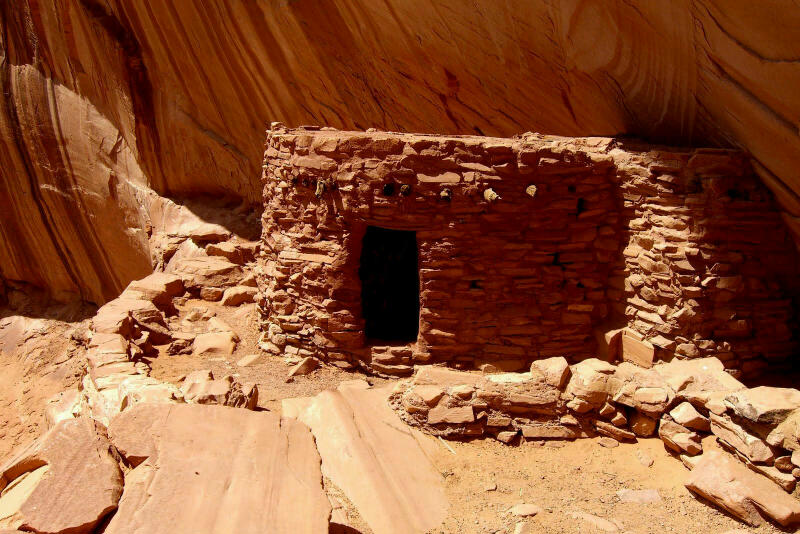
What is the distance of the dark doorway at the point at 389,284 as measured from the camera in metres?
6.61

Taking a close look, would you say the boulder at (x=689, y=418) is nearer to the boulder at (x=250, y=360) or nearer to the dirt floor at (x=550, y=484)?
the dirt floor at (x=550, y=484)

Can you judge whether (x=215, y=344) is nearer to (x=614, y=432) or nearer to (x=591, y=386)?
(x=591, y=386)

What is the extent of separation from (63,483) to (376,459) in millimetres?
1815

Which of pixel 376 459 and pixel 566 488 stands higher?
pixel 376 459

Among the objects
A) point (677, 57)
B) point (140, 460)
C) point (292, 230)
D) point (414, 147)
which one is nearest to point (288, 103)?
point (292, 230)

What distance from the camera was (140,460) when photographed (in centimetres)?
281

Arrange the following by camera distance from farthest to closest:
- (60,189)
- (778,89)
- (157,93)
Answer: (60,189), (157,93), (778,89)

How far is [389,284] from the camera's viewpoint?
6992mm

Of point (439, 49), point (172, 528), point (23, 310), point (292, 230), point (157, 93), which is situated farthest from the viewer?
point (23, 310)

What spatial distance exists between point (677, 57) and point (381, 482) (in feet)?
12.7

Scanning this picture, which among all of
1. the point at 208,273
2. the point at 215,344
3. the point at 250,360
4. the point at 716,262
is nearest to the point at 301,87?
the point at 208,273

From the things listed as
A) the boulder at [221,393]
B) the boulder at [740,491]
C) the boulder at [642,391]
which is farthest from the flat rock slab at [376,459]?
the boulder at [740,491]

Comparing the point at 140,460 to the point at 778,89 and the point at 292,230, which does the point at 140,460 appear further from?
the point at 778,89

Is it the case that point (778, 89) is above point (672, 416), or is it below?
above
